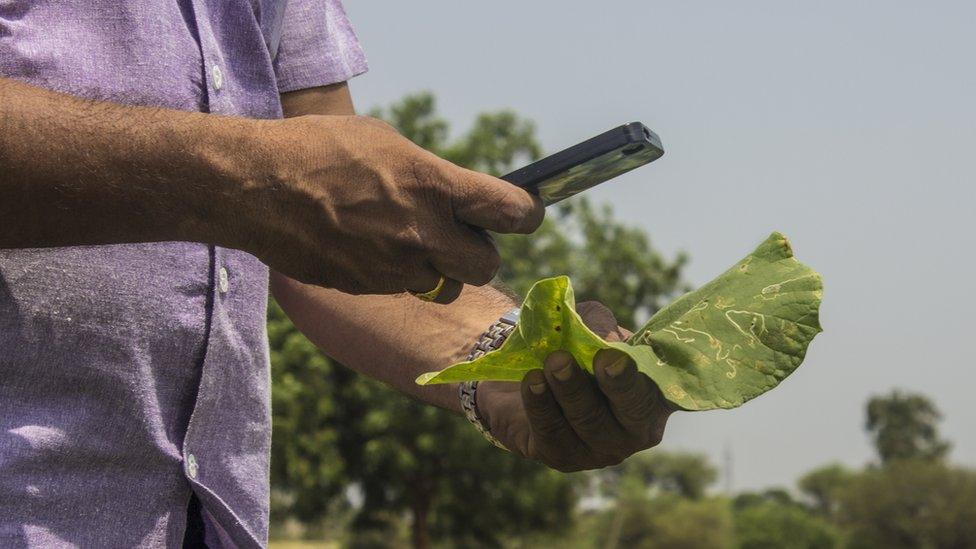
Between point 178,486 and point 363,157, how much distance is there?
0.66 meters

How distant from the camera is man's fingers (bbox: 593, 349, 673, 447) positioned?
5.91 feet

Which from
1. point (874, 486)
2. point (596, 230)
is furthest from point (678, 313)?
point (874, 486)

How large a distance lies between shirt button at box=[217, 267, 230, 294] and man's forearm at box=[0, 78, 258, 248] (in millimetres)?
370

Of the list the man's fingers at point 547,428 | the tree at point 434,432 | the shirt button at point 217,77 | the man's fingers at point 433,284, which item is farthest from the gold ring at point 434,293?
the tree at point 434,432

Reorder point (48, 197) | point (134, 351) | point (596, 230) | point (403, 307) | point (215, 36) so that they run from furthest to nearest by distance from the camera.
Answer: point (596, 230) → point (403, 307) → point (215, 36) → point (134, 351) → point (48, 197)

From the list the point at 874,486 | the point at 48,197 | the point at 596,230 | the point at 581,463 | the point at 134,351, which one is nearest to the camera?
the point at 48,197

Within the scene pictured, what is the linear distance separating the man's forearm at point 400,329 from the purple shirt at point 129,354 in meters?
0.31

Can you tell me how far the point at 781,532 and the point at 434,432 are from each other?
47.2m

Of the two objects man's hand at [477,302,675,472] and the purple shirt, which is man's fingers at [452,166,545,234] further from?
the purple shirt

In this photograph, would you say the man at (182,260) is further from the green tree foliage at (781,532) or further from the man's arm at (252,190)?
the green tree foliage at (781,532)

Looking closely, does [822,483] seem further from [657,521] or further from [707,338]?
[707,338]

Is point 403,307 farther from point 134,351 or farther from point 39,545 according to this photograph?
point 39,545

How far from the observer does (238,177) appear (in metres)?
1.61

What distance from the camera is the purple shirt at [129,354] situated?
5.88 feet
